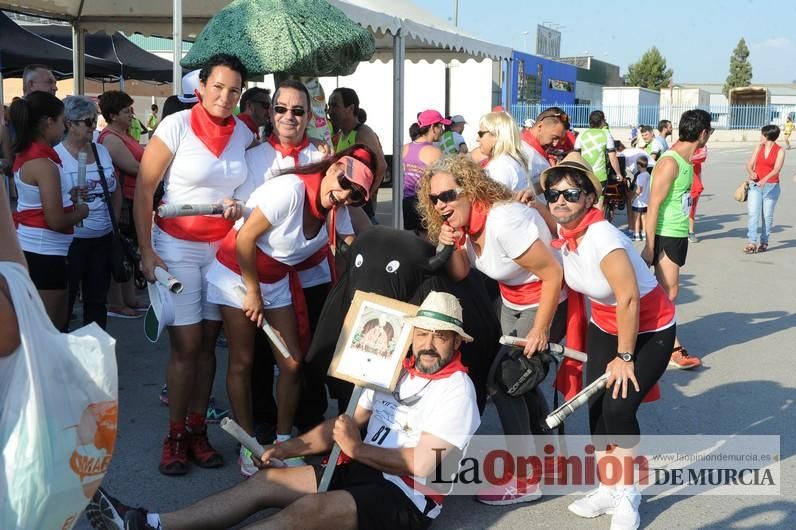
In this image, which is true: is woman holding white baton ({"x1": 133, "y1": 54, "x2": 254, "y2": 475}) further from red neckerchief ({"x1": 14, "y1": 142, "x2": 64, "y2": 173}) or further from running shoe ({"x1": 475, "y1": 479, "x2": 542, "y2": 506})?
running shoe ({"x1": 475, "y1": 479, "x2": 542, "y2": 506})

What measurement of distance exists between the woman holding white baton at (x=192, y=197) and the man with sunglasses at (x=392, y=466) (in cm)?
78

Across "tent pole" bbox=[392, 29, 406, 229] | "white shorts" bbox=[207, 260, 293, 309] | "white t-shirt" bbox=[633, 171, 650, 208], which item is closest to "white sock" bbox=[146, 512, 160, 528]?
"white shorts" bbox=[207, 260, 293, 309]

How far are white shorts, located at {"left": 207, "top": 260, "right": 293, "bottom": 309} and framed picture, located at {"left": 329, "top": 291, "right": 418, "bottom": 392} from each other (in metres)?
0.48

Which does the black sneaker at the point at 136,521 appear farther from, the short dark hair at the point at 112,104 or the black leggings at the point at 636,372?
the short dark hair at the point at 112,104

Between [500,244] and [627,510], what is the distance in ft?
4.09

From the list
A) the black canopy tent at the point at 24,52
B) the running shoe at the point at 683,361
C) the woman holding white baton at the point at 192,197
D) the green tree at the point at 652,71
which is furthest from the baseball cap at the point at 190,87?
the green tree at the point at 652,71

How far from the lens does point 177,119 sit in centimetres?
375

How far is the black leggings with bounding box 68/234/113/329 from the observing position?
5.25 metres

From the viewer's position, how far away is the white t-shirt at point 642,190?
11.8 meters

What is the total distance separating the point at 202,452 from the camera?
4.02 m

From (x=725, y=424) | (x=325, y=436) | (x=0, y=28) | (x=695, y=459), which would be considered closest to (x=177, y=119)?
(x=325, y=436)

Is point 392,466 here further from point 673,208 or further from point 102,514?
point 673,208

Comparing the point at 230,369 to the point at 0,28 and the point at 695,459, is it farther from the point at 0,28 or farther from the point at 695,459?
the point at 0,28

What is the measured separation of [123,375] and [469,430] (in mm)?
3161
